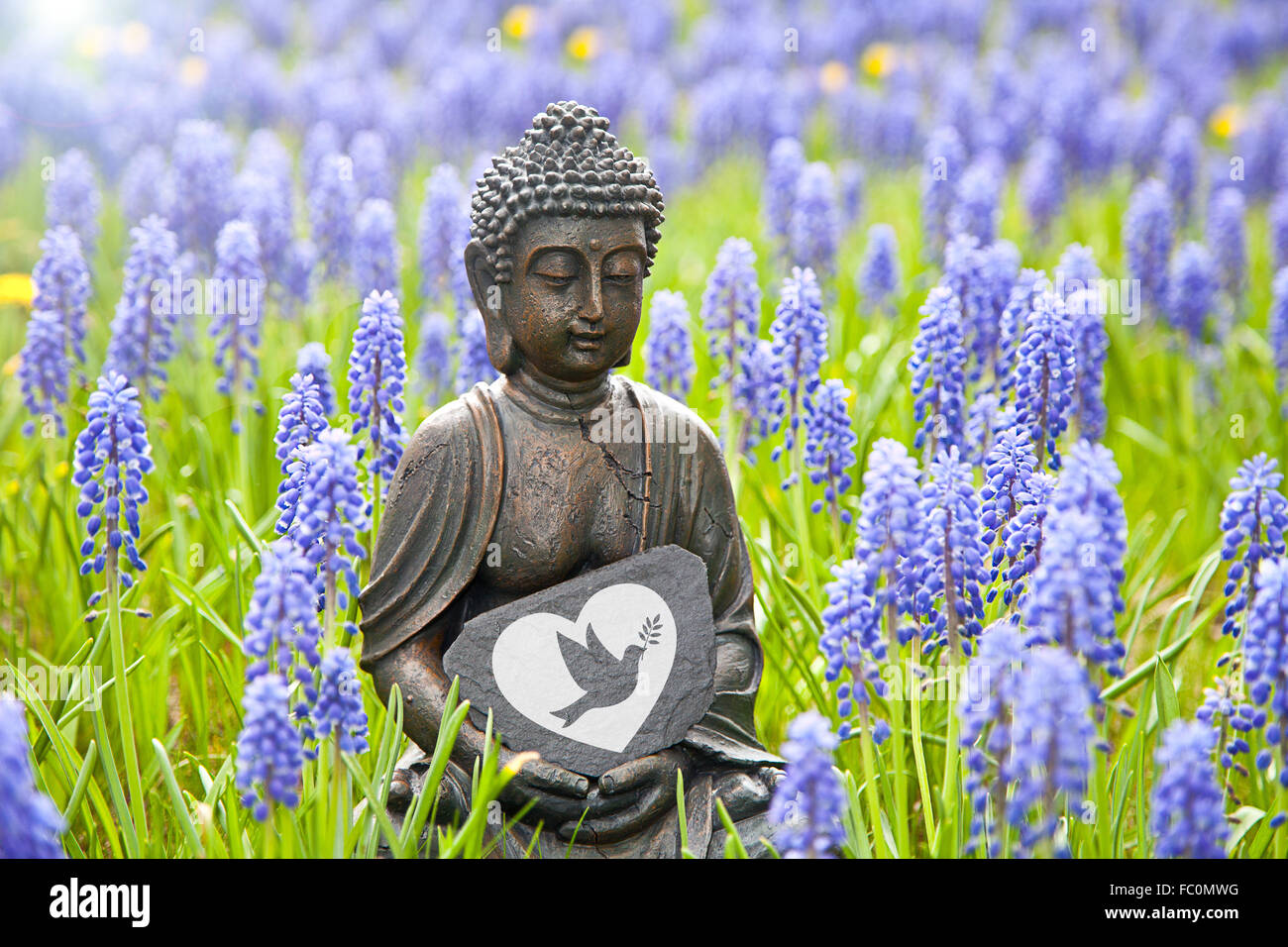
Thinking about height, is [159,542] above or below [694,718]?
above

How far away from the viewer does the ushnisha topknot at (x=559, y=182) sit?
3312 millimetres

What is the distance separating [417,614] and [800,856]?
1298 millimetres

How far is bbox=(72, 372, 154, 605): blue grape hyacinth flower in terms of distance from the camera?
3281 millimetres

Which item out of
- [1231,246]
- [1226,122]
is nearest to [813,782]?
[1231,246]

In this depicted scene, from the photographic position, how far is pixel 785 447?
5.09m

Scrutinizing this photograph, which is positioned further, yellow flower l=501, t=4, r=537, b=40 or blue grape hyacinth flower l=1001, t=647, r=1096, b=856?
yellow flower l=501, t=4, r=537, b=40

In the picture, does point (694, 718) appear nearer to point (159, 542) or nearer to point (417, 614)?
point (417, 614)

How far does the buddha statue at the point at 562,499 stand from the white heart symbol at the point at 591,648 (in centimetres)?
12

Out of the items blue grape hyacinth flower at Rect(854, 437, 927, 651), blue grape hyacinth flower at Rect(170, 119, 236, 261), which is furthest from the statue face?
blue grape hyacinth flower at Rect(170, 119, 236, 261)

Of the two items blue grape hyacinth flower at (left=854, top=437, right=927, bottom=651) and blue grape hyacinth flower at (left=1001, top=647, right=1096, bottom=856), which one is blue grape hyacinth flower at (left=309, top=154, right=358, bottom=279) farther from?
blue grape hyacinth flower at (left=1001, top=647, right=1096, bottom=856)

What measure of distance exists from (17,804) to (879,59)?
14004 millimetres

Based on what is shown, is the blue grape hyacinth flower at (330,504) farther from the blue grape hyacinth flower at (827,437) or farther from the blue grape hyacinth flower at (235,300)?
the blue grape hyacinth flower at (235,300)

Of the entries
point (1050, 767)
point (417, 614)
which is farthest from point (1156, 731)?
point (417, 614)

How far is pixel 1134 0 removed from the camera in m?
16.3
